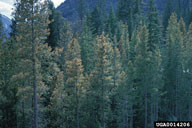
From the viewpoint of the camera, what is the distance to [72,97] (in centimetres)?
2747

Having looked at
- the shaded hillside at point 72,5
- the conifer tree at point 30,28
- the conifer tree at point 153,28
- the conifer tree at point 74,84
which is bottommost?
the conifer tree at point 74,84

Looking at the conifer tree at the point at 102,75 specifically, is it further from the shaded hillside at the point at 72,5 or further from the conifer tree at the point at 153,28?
the shaded hillside at the point at 72,5

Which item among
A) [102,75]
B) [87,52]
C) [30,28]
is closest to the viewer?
[30,28]

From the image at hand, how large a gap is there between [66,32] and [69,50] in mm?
6045

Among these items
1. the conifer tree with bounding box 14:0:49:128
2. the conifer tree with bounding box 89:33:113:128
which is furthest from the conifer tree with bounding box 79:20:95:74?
the conifer tree with bounding box 14:0:49:128

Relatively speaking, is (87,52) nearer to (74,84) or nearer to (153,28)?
(74,84)

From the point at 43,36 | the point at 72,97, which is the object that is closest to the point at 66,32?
the point at 72,97

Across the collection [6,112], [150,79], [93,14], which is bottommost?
[6,112]

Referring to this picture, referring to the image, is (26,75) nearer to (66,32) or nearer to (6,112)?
(6,112)

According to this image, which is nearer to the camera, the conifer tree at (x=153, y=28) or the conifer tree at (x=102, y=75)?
the conifer tree at (x=102, y=75)

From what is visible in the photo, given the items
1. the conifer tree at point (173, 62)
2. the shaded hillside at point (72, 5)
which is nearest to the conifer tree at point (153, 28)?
the conifer tree at point (173, 62)

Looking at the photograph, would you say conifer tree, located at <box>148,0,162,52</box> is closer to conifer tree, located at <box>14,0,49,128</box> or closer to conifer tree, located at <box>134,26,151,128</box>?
conifer tree, located at <box>134,26,151,128</box>

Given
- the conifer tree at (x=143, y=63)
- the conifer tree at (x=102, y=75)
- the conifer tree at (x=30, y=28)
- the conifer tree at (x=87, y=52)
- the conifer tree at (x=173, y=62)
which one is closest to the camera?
the conifer tree at (x=30, y=28)

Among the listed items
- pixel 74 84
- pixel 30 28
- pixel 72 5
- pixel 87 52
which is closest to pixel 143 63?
pixel 74 84
